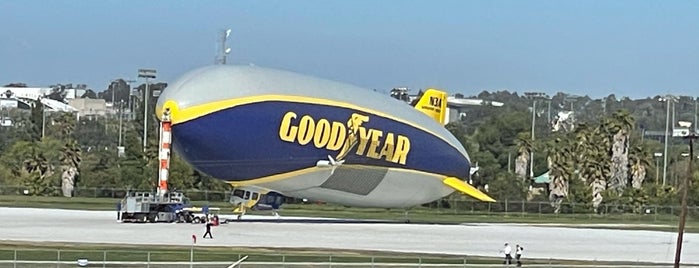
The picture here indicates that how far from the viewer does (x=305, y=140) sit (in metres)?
76.6

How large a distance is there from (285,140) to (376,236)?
31.7ft

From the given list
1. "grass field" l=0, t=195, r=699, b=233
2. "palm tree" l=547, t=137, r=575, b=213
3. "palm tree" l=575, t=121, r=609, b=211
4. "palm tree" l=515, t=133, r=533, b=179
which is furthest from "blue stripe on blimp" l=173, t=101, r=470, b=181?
"palm tree" l=515, t=133, r=533, b=179

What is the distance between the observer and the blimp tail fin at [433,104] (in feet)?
313

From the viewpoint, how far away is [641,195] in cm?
11856

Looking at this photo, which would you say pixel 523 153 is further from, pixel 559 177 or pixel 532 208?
pixel 532 208

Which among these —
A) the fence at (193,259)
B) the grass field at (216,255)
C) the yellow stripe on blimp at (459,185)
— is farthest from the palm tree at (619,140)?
the fence at (193,259)

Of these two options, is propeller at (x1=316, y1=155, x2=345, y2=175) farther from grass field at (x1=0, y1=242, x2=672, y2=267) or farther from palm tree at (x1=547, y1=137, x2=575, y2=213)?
palm tree at (x1=547, y1=137, x2=575, y2=213)

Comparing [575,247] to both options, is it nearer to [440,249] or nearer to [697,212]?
[440,249]

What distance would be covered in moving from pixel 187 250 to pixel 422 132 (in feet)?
109

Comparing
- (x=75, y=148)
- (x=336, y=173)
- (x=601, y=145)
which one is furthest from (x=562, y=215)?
(x=75, y=148)

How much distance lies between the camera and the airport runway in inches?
2308

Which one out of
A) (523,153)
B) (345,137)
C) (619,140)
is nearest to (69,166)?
(619,140)

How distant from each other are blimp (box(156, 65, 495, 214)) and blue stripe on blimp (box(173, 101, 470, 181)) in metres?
0.06

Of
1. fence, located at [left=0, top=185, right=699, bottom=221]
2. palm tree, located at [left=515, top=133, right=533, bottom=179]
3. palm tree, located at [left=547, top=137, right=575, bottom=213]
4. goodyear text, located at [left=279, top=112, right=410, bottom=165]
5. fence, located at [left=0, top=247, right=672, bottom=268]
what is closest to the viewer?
fence, located at [left=0, top=247, right=672, bottom=268]
